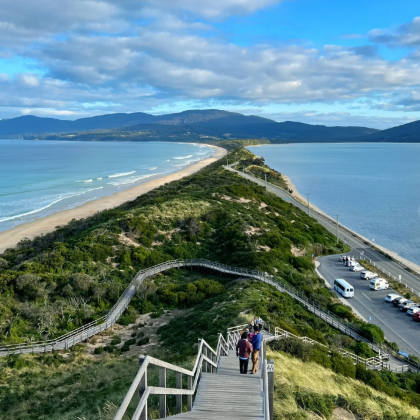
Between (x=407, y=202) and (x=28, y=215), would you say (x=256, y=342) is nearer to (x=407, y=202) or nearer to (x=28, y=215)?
(x=28, y=215)

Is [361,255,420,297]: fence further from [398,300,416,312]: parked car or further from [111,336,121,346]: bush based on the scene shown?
[111,336,121,346]: bush

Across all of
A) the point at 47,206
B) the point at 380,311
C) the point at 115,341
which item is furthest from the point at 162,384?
the point at 47,206

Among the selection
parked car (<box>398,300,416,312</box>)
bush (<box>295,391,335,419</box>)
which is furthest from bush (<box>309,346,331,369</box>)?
parked car (<box>398,300,416,312</box>)

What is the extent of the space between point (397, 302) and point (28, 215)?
55.0 meters

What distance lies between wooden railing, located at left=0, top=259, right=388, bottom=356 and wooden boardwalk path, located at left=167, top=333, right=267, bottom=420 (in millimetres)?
13145

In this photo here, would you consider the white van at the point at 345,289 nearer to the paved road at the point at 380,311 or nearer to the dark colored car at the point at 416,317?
the paved road at the point at 380,311

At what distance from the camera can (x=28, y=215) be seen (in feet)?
210

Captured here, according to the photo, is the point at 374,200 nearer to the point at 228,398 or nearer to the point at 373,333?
the point at 373,333

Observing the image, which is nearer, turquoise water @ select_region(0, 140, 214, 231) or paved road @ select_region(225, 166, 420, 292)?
paved road @ select_region(225, 166, 420, 292)

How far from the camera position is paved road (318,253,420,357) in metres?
25.2

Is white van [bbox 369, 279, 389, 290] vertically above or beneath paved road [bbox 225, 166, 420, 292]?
above

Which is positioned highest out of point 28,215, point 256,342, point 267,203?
point 256,342

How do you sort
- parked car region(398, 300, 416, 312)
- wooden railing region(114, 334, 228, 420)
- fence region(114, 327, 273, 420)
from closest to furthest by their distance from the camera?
wooden railing region(114, 334, 228, 420) → fence region(114, 327, 273, 420) → parked car region(398, 300, 416, 312)

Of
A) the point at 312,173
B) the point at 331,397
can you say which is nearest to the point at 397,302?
the point at 331,397
